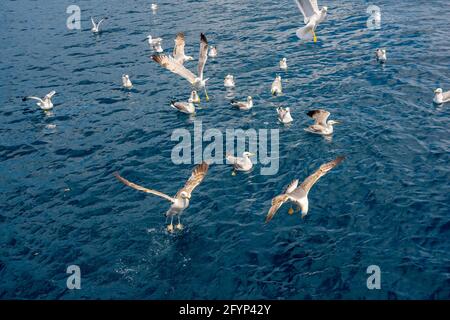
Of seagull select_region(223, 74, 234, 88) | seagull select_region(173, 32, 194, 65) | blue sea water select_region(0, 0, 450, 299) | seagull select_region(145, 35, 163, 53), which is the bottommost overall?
blue sea water select_region(0, 0, 450, 299)

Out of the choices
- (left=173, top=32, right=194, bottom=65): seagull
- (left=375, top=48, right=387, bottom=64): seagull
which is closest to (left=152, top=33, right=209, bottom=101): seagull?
(left=173, top=32, right=194, bottom=65): seagull

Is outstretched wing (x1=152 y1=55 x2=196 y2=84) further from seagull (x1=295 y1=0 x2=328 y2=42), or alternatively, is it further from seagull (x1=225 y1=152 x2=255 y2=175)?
seagull (x1=295 y1=0 x2=328 y2=42)

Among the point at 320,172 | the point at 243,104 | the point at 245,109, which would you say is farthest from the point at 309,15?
the point at 320,172

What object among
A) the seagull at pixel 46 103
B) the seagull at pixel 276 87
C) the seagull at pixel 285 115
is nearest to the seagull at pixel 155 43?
the seagull at pixel 46 103

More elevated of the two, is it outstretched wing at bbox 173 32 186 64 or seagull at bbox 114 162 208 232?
outstretched wing at bbox 173 32 186 64

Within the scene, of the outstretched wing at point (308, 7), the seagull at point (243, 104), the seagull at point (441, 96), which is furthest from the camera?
the seagull at point (243, 104)

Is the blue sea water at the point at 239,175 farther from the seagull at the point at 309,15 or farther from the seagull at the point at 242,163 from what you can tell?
the seagull at the point at 309,15
